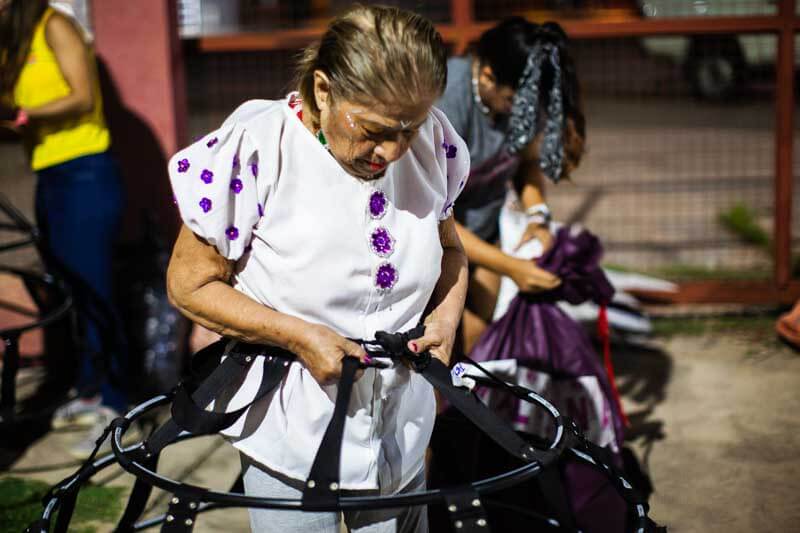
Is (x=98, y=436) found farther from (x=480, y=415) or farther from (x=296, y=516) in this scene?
(x=480, y=415)

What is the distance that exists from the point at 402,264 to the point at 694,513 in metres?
2.00

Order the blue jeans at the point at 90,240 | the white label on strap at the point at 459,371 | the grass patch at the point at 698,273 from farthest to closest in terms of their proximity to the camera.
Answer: the grass patch at the point at 698,273, the blue jeans at the point at 90,240, the white label on strap at the point at 459,371

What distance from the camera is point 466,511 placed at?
5.71ft

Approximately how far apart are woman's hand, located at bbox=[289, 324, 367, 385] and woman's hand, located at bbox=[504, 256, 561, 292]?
1492mm

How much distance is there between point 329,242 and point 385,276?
0.47 feet

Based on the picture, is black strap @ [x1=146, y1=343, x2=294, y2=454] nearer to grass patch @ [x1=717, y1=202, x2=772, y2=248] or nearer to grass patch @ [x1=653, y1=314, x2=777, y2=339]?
grass patch @ [x1=653, y1=314, x2=777, y2=339]

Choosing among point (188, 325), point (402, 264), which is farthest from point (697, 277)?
point (402, 264)

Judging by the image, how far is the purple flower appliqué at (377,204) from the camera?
189cm

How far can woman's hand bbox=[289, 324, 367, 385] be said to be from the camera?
5.87ft

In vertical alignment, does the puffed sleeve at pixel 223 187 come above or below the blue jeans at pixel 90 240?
above

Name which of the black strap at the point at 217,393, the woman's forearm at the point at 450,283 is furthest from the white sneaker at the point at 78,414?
the woman's forearm at the point at 450,283

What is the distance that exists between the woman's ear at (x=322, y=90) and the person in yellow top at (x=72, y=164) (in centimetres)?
245

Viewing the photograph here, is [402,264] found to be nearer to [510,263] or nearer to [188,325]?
[510,263]

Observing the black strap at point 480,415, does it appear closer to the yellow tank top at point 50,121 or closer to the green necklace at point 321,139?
the green necklace at point 321,139
